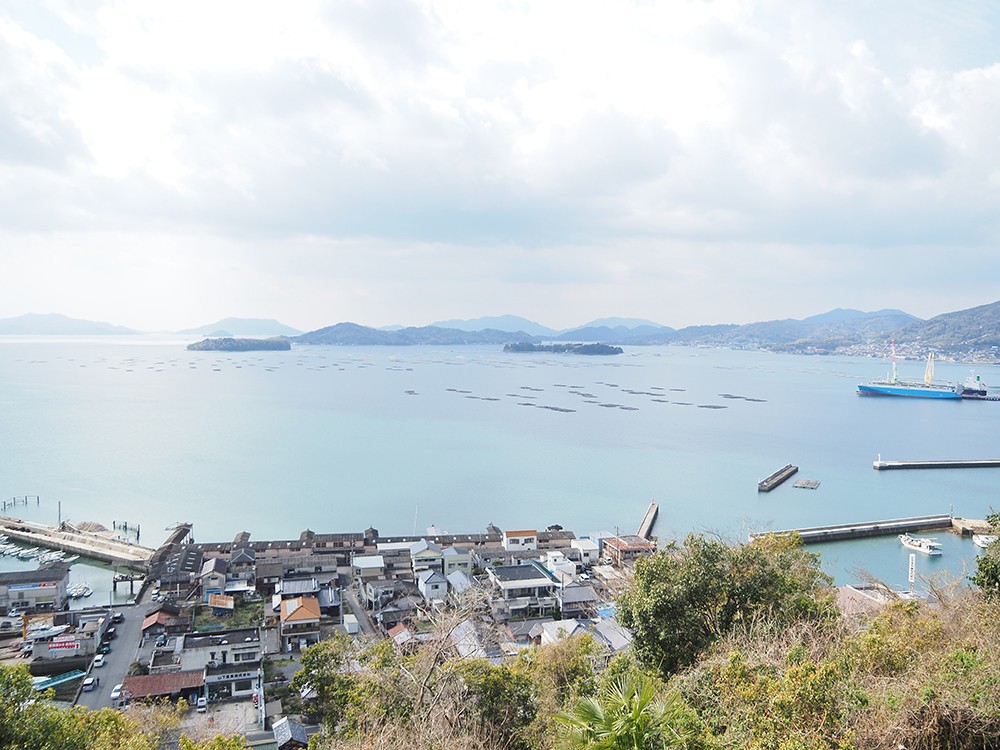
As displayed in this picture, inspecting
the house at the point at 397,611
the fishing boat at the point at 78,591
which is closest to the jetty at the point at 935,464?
the house at the point at 397,611

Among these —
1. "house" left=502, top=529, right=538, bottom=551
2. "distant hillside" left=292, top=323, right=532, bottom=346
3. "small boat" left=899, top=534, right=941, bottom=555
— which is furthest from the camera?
"distant hillside" left=292, top=323, right=532, bottom=346

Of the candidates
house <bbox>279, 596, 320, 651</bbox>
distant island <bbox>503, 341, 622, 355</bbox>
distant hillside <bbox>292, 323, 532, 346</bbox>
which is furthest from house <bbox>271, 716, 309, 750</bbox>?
distant hillside <bbox>292, 323, 532, 346</bbox>

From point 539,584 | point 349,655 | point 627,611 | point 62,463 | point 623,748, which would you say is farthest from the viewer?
point 62,463

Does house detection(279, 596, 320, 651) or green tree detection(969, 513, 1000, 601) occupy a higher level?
green tree detection(969, 513, 1000, 601)

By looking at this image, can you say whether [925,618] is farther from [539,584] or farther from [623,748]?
[539,584]

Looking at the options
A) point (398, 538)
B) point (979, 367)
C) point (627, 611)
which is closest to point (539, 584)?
point (398, 538)

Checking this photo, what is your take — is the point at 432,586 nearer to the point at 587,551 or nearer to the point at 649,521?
the point at 587,551

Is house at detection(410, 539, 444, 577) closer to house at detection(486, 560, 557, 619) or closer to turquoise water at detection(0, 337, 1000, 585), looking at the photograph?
house at detection(486, 560, 557, 619)
